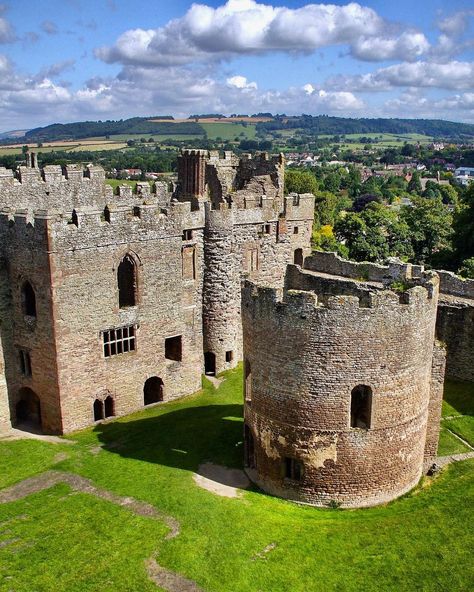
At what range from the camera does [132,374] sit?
30.9m

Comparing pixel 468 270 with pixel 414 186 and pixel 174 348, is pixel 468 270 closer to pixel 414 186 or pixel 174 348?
pixel 174 348

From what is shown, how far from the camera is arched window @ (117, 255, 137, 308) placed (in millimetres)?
30344

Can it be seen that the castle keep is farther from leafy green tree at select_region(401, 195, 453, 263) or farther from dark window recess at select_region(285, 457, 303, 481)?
leafy green tree at select_region(401, 195, 453, 263)

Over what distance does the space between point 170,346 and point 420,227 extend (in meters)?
38.1

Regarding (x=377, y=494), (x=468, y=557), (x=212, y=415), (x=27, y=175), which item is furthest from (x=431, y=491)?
(x=27, y=175)

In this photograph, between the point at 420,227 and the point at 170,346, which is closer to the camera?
the point at 170,346

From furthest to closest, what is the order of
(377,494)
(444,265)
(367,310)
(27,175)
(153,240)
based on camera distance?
1. (444,265)
2. (27,175)
3. (153,240)
4. (377,494)
5. (367,310)

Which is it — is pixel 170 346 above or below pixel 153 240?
below

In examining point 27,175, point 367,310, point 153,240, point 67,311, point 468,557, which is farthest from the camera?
point 27,175

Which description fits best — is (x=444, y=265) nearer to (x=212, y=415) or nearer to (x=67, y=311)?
(x=212, y=415)

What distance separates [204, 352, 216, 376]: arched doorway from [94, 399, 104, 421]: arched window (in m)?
8.01

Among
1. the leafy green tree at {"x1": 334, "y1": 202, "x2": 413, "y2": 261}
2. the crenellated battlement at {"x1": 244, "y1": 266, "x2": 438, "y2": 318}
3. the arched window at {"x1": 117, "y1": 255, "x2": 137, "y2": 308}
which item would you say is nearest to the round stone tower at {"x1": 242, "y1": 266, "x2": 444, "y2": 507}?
the crenellated battlement at {"x1": 244, "y1": 266, "x2": 438, "y2": 318}

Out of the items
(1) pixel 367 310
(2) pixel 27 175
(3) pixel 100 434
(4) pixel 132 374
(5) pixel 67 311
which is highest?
(2) pixel 27 175

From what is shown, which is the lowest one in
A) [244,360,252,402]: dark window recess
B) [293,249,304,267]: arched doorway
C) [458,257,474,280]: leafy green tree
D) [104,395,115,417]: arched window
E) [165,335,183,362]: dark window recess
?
[104,395,115,417]: arched window
